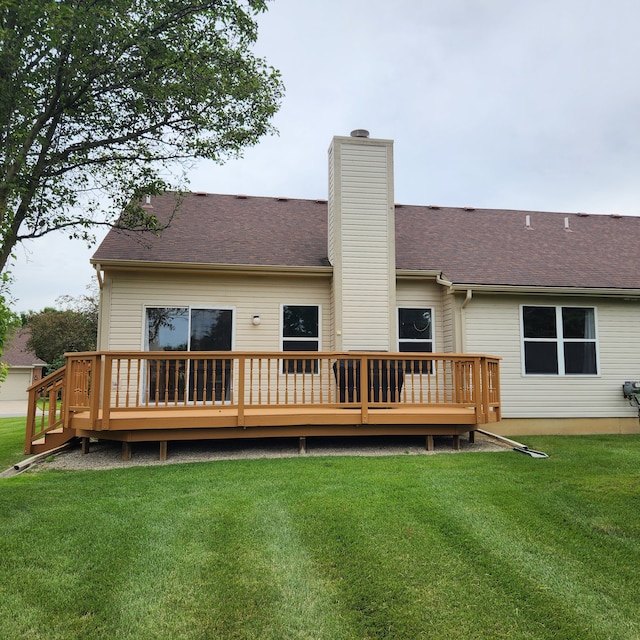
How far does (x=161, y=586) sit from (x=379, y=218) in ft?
23.6

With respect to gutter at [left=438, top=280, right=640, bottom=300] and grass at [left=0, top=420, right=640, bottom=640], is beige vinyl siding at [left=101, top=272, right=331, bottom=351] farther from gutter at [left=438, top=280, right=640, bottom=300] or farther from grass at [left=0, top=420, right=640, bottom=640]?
grass at [left=0, top=420, right=640, bottom=640]

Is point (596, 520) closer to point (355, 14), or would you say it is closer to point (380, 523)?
point (380, 523)

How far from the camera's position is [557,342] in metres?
8.98

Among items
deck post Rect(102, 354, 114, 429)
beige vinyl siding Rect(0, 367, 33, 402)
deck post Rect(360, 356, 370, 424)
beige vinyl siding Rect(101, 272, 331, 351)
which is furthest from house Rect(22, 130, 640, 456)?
beige vinyl siding Rect(0, 367, 33, 402)

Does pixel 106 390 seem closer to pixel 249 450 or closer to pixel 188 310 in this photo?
pixel 249 450

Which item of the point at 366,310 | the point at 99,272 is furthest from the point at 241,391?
the point at 99,272

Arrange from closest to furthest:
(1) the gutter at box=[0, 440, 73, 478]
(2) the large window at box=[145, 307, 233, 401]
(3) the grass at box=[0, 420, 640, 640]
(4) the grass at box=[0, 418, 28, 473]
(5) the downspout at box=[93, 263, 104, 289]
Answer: (3) the grass at box=[0, 420, 640, 640]
(1) the gutter at box=[0, 440, 73, 478]
(4) the grass at box=[0, 418, 28, 473]
(5) the downspout at box=[93, 263, 104, 289]
(2) the large window at box=[145, 307, 233, 401]

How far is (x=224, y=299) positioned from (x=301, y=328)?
1477mm

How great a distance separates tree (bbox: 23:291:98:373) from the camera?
25.5 metres

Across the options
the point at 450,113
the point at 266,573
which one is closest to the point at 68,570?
the point at 266,573

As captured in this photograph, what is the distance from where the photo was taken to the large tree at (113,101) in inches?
224

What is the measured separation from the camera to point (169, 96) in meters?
6.80

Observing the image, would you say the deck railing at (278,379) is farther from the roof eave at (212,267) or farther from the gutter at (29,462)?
the roof eave at (212,267)

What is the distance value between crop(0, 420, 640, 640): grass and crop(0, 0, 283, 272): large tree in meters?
4.14
